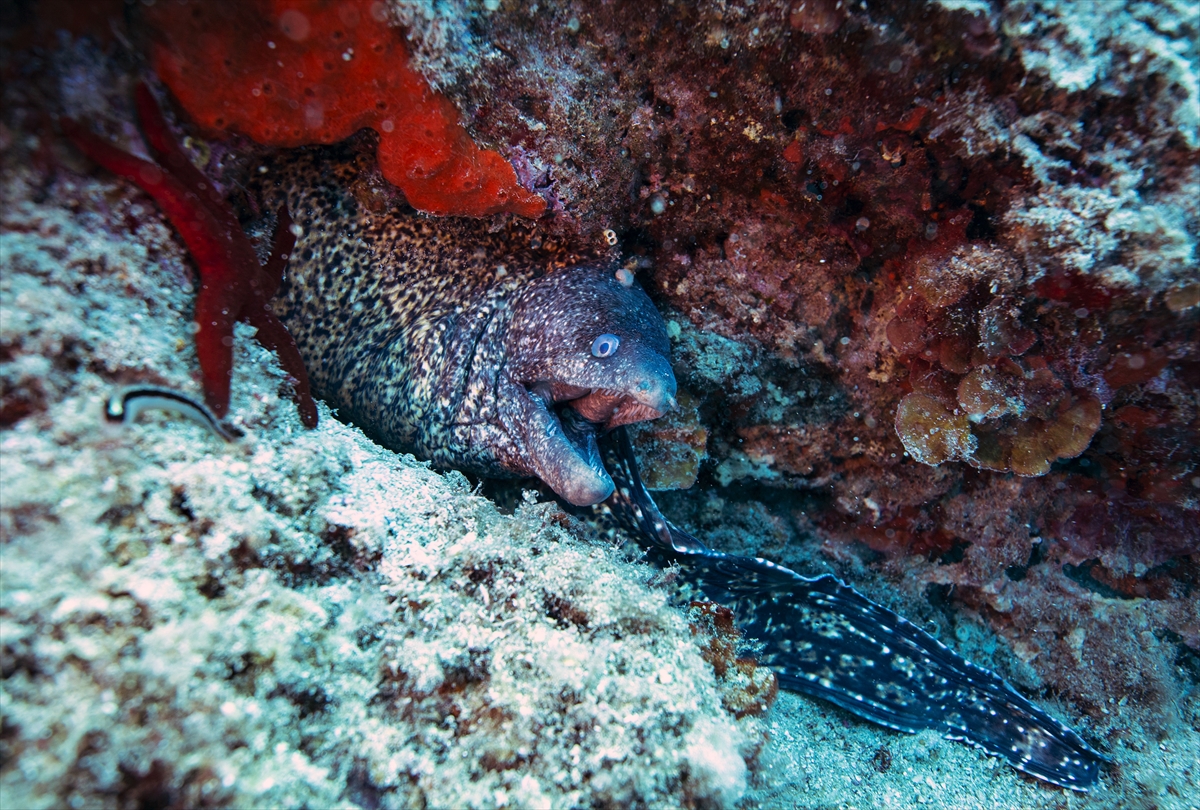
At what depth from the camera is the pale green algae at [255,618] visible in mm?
1178

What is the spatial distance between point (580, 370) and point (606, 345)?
0.54ft

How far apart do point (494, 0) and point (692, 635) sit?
97.8 inches

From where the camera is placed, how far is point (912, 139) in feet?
6.71

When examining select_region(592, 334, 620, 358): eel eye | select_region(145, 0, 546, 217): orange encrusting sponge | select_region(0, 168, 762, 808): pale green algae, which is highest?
select_region(145, 0, 546, 217): orange encrusting sponge

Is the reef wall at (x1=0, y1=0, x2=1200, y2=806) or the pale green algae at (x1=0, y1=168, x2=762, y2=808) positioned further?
the reef wall at (x1=0, y1=0, x2=1200, y2=806)

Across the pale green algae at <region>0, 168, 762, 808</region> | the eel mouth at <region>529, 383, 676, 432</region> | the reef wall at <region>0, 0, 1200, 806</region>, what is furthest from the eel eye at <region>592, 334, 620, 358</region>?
the pale green algae at <region>0, 168, 762, 808</region>

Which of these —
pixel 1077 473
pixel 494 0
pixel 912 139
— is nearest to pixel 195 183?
pixel 494 0

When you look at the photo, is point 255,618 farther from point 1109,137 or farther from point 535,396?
point 1109,137

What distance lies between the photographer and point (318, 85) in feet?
6.28

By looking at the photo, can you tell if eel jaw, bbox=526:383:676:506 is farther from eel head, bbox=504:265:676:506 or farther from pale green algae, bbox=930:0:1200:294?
pale green algae, bbox=930:0:1200:294

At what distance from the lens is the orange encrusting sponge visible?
1725 mm

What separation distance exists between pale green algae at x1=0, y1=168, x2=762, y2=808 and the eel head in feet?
1.81

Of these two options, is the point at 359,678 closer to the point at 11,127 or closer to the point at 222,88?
the point at 11,127

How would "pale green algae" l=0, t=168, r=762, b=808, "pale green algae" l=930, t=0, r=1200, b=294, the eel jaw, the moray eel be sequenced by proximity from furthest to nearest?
1. the moray eel
2. the eel jaw
3. "pale green algae" l=930, t=0, r=1200, b=294
4. "pale green algae" l=0, t=168, r=762, b=808
